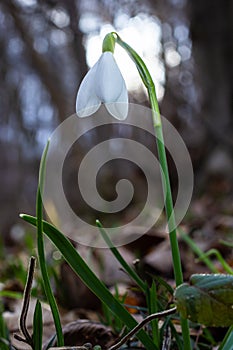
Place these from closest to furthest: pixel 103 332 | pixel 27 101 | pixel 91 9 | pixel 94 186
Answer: pixel 103 332 → pixel 91 9 → pixel 94 186 → pixel 27 101

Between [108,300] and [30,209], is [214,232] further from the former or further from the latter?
[30,209]

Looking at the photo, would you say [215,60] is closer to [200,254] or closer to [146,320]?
[200,254]

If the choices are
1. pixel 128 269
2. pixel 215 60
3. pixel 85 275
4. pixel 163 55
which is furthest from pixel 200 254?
pixel 163 55

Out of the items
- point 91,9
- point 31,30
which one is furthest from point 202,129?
point 31,30

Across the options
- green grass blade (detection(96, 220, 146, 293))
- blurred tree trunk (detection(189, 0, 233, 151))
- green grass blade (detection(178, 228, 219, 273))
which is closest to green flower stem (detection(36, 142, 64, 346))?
green grass blade (detection(96, 220, 146, 293))

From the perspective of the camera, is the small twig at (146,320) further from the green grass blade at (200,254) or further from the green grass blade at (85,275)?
the green grass blade at (200,254)

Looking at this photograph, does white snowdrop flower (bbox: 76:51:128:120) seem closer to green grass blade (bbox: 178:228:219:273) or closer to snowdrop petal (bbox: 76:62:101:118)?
snowdrop petal (bbox: 76:62:101:118)

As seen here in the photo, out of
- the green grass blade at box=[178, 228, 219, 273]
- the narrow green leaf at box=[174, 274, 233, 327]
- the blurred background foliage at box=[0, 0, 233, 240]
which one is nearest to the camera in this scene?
the narrow green leaf at box=[174, 274, 233, 327]
